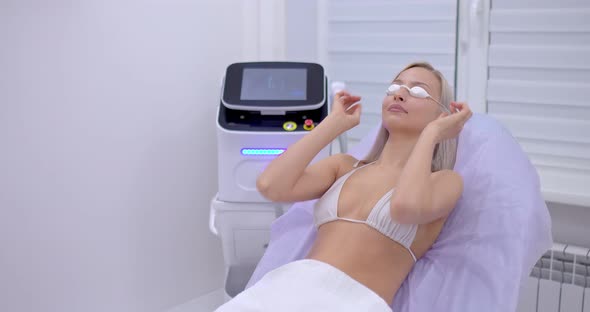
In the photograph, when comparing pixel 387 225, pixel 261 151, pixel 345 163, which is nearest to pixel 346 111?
pixel 345 163

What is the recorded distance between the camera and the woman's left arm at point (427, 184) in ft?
5.53

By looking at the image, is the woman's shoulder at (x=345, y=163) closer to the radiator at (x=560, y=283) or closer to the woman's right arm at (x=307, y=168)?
the woman's right arm at (x=307, y=168)

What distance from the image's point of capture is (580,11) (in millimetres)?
2602

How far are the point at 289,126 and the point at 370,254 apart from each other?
82 cm

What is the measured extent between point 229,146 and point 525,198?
106 centimetres

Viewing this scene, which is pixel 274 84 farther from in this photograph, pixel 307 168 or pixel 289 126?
pixel 307 168

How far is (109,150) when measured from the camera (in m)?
2.69

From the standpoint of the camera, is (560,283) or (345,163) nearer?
(345,163)

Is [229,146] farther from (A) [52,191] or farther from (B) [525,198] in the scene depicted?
(B) [525,198]

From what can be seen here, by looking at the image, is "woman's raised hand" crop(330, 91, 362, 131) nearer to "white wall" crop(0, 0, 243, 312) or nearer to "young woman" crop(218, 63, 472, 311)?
"young woman" crop(218, 63, 472, 311)

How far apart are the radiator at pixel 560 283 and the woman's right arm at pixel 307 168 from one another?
3.09 feet

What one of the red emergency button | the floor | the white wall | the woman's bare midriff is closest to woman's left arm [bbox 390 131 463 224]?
the woman's bare midriff

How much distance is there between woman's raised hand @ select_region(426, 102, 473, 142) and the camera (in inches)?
70.7

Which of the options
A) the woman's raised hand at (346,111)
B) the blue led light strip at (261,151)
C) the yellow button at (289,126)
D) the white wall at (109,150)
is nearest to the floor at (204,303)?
the white wall at (109,150)
